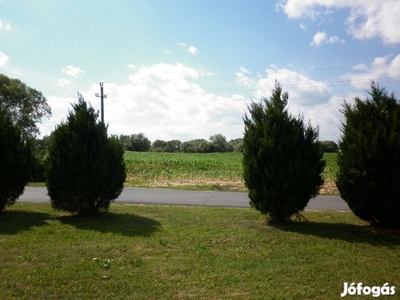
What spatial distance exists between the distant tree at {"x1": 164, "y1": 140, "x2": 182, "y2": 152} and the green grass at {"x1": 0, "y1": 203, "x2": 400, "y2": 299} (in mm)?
78098

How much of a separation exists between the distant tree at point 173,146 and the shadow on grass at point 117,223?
77.0 meters

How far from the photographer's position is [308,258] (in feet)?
20.6

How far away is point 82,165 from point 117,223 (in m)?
2.02

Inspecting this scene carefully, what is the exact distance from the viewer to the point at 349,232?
825 cm

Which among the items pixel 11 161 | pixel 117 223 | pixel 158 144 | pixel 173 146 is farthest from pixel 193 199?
pixel 158 144

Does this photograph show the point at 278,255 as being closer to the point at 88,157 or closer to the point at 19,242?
the point at 19,242

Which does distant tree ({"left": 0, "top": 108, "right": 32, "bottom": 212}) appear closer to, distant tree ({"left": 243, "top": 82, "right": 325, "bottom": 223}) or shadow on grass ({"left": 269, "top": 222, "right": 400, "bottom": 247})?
distant tree ({"left": 243, "top": 82, "right": 325, "bottom": 223})

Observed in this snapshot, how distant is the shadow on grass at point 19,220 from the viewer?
27.8 ft

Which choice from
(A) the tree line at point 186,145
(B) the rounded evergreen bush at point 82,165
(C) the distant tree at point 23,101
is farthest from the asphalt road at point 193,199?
(A) the tree line at point 186,145

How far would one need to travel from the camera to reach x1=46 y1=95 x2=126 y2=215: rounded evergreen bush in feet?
31.7

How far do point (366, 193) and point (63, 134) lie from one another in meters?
8.68

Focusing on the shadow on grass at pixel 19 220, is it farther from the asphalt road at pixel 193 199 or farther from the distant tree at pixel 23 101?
the distant tree at pixel 23 101

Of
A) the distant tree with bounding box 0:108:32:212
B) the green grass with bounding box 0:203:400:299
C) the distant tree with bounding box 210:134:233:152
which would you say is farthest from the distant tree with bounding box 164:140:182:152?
the green grass with bounding box 0:203:400:299

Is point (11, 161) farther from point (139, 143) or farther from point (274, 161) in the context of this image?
point (139, 143)
